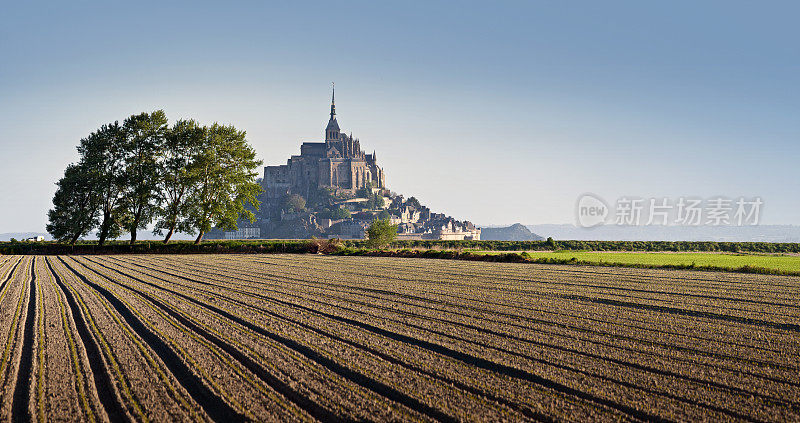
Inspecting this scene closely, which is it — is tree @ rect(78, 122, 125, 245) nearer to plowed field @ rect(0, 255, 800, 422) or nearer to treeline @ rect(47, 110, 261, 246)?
treeline @ rect(47, 110, 261, 246)

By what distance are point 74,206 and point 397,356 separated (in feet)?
197

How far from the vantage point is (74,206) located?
196 feet

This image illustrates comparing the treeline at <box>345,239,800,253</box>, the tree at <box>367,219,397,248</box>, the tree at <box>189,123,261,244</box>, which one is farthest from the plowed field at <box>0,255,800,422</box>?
the treeline at <box>345,239,800,253</box>

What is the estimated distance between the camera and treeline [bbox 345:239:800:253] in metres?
76.8

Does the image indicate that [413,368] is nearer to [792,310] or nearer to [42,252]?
[792,310]

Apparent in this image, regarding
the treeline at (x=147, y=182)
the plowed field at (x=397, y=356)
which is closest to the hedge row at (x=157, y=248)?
the treeline at (x=147, y=182)

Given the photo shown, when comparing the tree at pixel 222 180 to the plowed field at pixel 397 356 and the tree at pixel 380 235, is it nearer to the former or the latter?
the tree at pixel 380 235

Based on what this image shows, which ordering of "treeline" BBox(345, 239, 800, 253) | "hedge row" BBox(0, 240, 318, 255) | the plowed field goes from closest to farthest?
1. the plowed field
2. "hedge row" BBox(0, 240, 318, 255)
3. "treeline" BBox(345, 239, 800, 253)

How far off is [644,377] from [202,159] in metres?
54.5

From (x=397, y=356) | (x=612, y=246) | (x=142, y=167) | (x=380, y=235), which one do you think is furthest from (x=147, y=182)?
(x=612, y=246)

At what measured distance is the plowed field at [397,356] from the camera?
8.54m

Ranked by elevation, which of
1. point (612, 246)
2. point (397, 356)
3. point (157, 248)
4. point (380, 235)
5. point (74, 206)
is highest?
point (74, 206)

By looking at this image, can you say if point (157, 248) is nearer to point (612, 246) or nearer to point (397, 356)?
point (397, 356)

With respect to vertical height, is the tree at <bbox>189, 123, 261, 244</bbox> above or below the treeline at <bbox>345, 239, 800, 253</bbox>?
above
